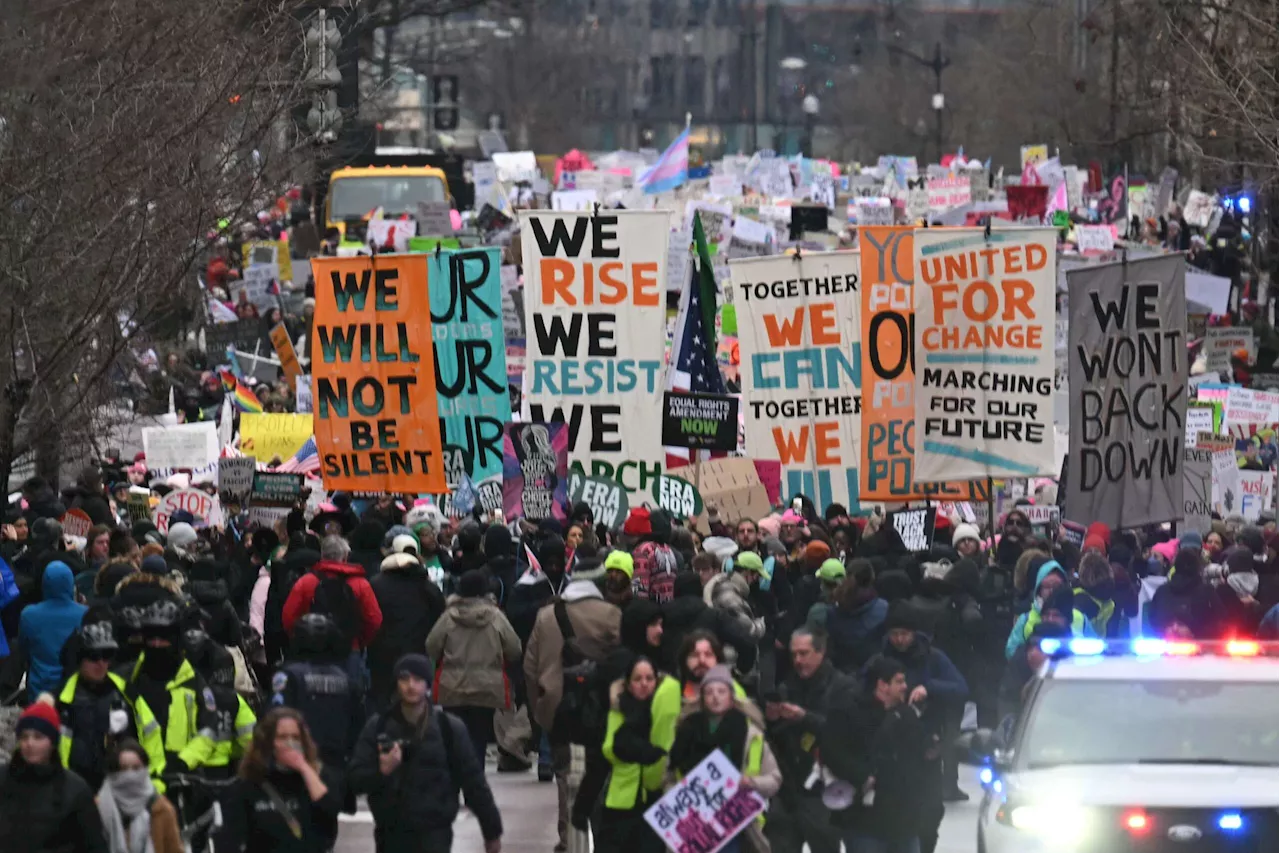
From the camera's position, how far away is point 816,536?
16.2 m

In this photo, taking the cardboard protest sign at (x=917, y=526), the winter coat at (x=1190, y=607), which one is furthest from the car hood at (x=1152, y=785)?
the cardboard protest sign at (x=917, y=526)

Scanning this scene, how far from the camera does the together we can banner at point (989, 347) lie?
19062mm

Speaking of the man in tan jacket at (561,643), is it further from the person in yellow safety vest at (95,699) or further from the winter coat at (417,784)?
the person in yellow safety vest at (95,699)

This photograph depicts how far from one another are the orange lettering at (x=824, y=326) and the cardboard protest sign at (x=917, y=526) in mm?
2306

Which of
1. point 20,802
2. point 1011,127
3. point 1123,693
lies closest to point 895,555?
point 1123,693

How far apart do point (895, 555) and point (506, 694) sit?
3283 mm

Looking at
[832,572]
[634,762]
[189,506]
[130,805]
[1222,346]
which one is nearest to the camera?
[130,805]

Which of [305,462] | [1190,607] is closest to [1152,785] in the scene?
[1190,607]

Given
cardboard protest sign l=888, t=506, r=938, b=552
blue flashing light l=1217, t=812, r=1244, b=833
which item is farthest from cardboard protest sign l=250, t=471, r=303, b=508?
blue flashing light l=1217, t=812, r=1244, b=833

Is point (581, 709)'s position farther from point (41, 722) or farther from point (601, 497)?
point (601, 497)

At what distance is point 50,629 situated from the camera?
1274 cm

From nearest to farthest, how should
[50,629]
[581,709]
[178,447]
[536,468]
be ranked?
[581,709] < [50,629] < [536,468] < [178,447]

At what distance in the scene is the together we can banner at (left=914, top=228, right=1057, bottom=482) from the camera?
1906 centimetres

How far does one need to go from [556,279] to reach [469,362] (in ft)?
2.89
